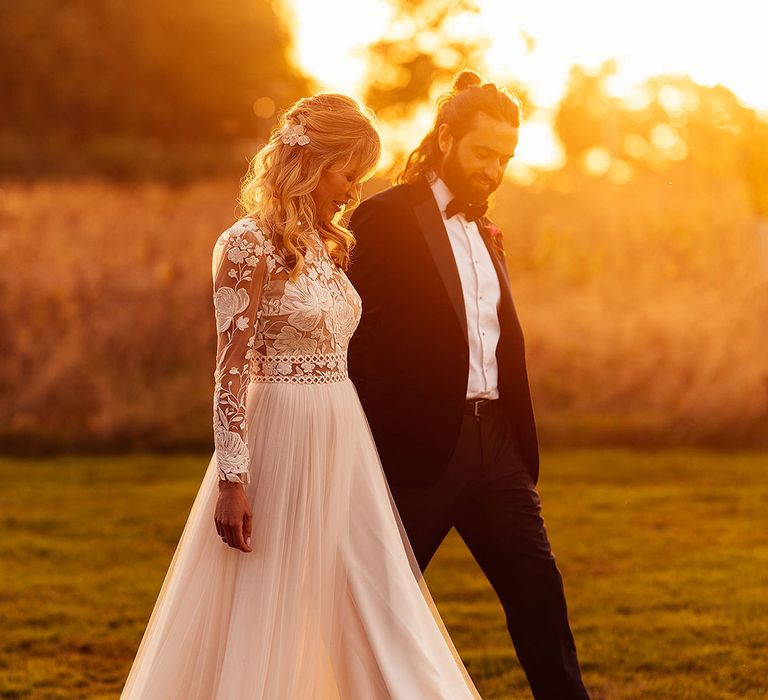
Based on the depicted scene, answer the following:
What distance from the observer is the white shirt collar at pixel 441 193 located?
14.4ft

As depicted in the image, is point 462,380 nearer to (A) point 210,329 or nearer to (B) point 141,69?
(A) point 210,329

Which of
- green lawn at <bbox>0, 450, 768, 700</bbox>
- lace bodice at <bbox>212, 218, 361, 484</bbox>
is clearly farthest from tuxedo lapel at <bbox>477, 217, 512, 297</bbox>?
green lawn at <bbox>0, 450, 768, 700</bbox>

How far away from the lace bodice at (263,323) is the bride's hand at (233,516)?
0.04 meters

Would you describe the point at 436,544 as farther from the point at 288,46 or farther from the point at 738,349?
the point at 288,46

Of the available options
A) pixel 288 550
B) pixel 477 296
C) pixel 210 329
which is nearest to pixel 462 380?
pixel 477 296

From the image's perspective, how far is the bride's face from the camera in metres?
3.67

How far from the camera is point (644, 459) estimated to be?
12383 millimetres

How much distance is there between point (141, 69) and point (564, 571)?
30692 millimetres

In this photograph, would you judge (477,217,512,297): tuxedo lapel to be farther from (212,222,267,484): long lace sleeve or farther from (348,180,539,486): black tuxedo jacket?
(212,222,267,484): long lace sleeve

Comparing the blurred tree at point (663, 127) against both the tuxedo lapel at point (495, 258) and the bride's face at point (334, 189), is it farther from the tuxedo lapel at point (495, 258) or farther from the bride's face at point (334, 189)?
the bride's face at point (334, 189)

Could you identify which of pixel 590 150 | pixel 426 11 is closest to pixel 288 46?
pixel 590 150

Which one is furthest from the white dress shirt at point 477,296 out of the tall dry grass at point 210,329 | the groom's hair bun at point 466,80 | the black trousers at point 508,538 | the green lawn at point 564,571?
the tall dry grass at point 210,329

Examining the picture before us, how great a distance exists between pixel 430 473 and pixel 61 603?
157 inches

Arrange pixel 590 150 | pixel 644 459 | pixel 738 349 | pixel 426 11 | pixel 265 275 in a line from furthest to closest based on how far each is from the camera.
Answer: pixel 590 150, pixel 426 11, pixel 738 349, pixel 644 459, pixel 265 275
